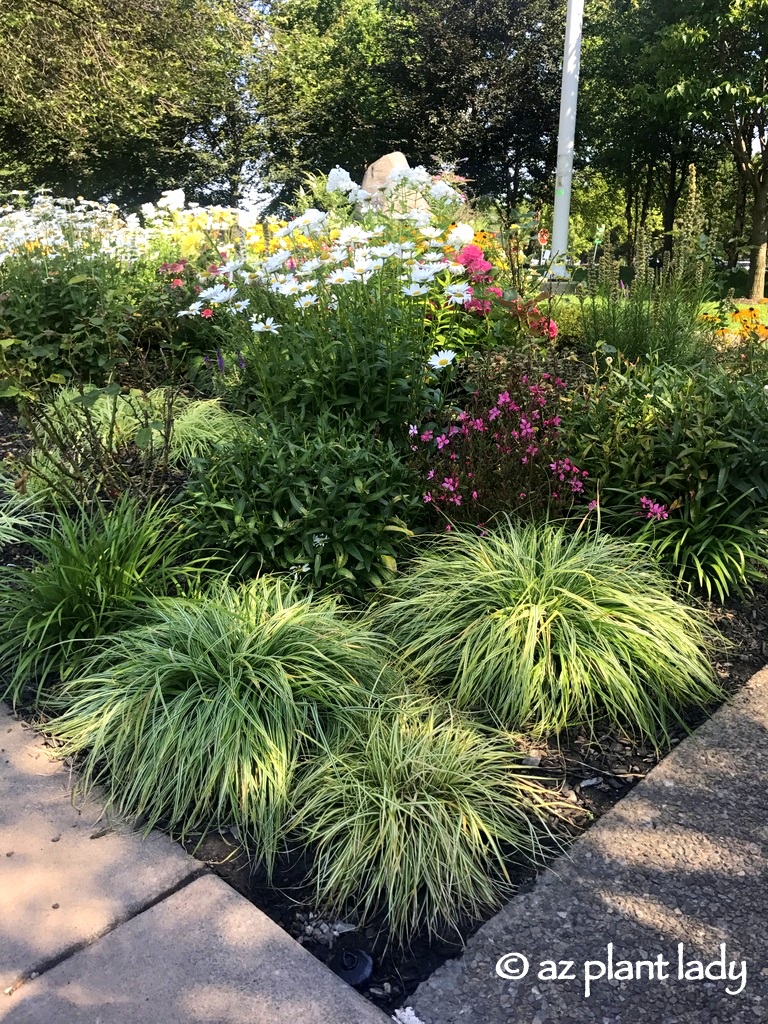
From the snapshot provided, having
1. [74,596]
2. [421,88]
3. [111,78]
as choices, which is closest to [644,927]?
[74,596]

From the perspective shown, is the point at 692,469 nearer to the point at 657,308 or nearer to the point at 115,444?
the point at 657,308

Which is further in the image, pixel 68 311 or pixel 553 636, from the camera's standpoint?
pixel 68 311

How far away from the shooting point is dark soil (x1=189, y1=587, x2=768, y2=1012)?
1.58 metres

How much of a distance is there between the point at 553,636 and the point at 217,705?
110 cm

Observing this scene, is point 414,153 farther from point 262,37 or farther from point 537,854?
point 537,854

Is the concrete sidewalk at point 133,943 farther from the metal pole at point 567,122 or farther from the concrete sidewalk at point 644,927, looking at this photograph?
the metal pole at point 567,122

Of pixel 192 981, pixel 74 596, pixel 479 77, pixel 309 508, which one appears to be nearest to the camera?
pixel 192 981

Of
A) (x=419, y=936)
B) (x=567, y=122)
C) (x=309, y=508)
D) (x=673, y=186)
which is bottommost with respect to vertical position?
(x=419, y=936)

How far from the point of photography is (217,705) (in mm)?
2156

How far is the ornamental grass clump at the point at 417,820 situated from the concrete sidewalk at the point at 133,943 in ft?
0.73

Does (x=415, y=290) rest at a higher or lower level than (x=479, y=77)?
lower

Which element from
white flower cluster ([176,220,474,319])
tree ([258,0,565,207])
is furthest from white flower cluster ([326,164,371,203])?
tree ([258,0,565,207])

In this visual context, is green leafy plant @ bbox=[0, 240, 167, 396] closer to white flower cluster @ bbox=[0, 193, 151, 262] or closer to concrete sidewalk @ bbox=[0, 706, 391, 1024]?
white flower cluster @ bbox=[0, 193, 151, 262]

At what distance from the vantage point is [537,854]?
1.88 metres
